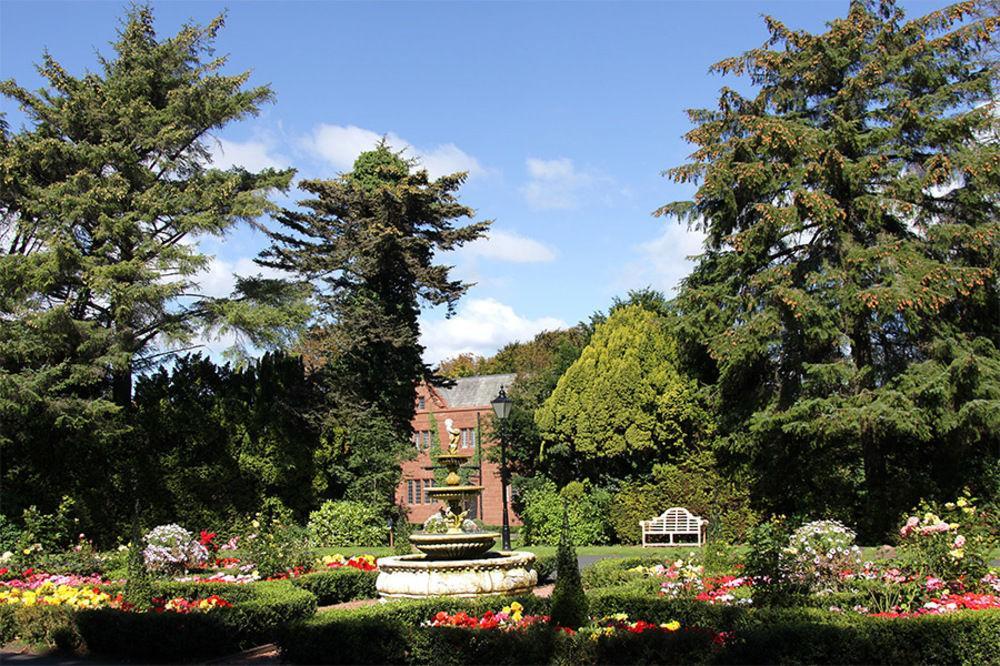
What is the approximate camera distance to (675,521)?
2320 cm

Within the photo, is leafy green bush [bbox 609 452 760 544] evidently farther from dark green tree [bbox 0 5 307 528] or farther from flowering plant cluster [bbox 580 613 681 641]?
flowering plant cluster [bbox 580 613 681 641]

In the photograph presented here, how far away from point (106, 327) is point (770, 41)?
18.8 metres

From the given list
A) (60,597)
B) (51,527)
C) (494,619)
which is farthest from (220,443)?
(494,619)

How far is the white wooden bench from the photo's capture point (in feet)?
75.4

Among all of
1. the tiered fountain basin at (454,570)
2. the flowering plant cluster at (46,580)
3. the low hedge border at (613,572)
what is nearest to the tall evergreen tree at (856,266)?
the low hedge border at (613,572)

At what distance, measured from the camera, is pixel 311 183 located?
2705 cm

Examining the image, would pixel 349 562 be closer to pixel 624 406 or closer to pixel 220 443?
pixel 220 443

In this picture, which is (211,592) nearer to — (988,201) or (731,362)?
(731,362)

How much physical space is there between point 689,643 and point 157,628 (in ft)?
18.8

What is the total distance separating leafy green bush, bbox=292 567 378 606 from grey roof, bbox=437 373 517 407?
3252 centimetres

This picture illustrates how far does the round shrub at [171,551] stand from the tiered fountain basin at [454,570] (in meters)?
4.41

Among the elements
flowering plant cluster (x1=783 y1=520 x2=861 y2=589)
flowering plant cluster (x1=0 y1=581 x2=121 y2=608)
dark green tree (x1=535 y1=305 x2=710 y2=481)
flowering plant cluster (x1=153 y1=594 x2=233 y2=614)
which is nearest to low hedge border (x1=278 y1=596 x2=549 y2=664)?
flowering plant cluster (x1=153 y1=594 x2=233 y2=614)

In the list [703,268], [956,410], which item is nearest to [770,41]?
[703,268]

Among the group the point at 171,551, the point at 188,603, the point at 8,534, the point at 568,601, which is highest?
the point at 8,534
